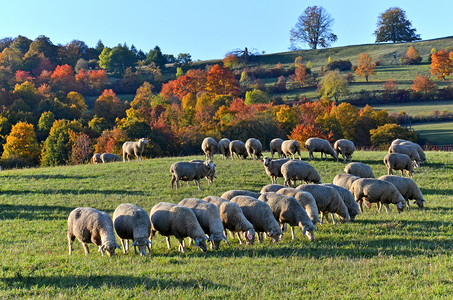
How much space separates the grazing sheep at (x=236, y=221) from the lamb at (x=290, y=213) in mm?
1374

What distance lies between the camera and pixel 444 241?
536 inches

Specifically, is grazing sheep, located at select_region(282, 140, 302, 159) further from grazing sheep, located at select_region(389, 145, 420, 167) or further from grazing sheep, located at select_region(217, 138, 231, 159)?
grazing sheep, located at select_region(389, 145, 420, 167)

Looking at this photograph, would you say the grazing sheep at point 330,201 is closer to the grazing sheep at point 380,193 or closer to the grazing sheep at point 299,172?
the grazing sheep at point 380,193

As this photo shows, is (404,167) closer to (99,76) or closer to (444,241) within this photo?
(444,241)

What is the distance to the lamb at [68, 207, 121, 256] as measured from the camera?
1330cm

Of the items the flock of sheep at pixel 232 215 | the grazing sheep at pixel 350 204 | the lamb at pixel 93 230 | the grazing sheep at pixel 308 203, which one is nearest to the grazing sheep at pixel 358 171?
the flock of sheep at pixel 232 215

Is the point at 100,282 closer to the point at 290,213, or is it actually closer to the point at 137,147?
the point at 290,213

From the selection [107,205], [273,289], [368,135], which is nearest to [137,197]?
[107,205]

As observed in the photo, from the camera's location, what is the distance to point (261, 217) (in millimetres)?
14898

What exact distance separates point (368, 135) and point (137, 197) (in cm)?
5913

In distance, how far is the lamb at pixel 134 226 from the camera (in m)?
13.5

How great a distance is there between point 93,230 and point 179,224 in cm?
250

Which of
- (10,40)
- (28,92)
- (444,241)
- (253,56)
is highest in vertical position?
(10,40)

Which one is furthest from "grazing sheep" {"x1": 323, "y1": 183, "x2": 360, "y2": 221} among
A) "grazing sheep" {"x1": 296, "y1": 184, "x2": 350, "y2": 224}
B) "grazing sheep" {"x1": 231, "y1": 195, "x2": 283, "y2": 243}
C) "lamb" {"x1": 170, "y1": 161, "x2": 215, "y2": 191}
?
"lamb" {"x1": 170, "y1": 161, "x2": 215, "y2": 191}
